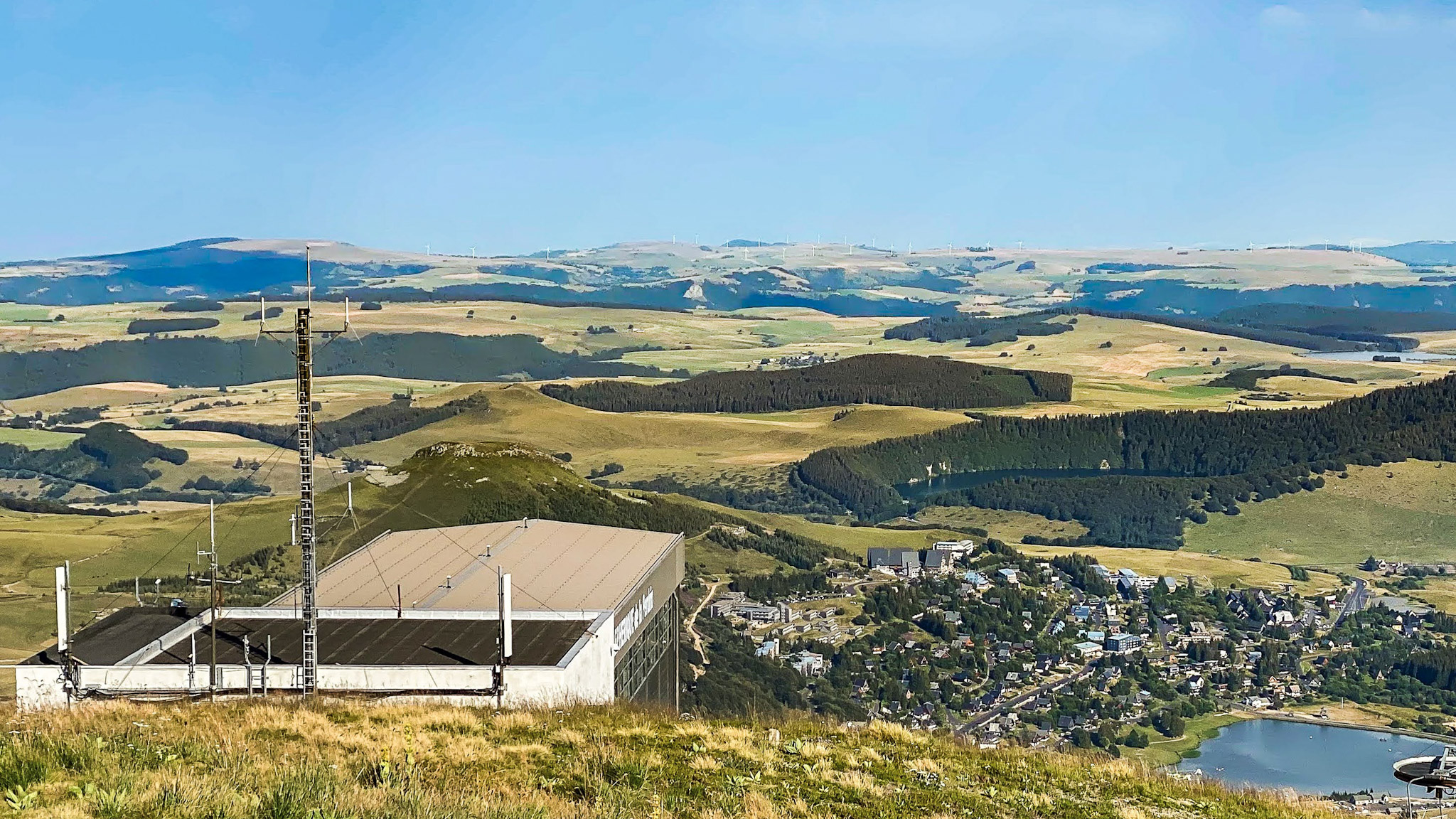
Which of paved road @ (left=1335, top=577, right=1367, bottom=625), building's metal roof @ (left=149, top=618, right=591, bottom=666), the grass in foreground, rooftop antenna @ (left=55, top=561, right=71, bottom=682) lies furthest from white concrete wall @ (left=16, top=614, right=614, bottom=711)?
paved road @ (left=1335, top=577, right=1367, bottom=625)

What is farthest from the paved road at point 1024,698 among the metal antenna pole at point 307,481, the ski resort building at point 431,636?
the metal antenna pole at point 307,481

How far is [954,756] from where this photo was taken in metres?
28.0

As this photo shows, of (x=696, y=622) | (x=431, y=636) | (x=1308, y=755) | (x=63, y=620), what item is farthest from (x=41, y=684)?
(x=1308, y=755)

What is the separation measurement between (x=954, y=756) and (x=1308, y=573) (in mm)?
130152

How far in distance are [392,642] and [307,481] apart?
481 inches

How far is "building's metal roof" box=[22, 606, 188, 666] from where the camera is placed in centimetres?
4341

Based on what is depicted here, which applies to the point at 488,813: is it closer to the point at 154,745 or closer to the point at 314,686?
the point at 154,745

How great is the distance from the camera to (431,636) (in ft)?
153

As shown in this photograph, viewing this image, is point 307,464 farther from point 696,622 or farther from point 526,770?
point 696,622

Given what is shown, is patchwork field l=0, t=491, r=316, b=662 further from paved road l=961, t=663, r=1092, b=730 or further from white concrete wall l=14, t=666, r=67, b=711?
paved road l=961, t=663, r=1092, b=730

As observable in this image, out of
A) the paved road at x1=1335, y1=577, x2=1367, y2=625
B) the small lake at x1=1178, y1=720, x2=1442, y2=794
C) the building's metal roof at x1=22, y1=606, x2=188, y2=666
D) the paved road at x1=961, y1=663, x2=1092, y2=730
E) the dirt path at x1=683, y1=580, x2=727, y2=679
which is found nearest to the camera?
the building's metal roof at x1=22, y1=606, x2=188, y2=666

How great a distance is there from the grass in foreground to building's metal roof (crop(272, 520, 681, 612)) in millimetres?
20870

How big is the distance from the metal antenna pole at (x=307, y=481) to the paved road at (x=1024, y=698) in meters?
55.0

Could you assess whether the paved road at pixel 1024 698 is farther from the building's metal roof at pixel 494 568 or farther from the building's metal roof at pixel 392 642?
the building's metal roof at pixel 392 642
